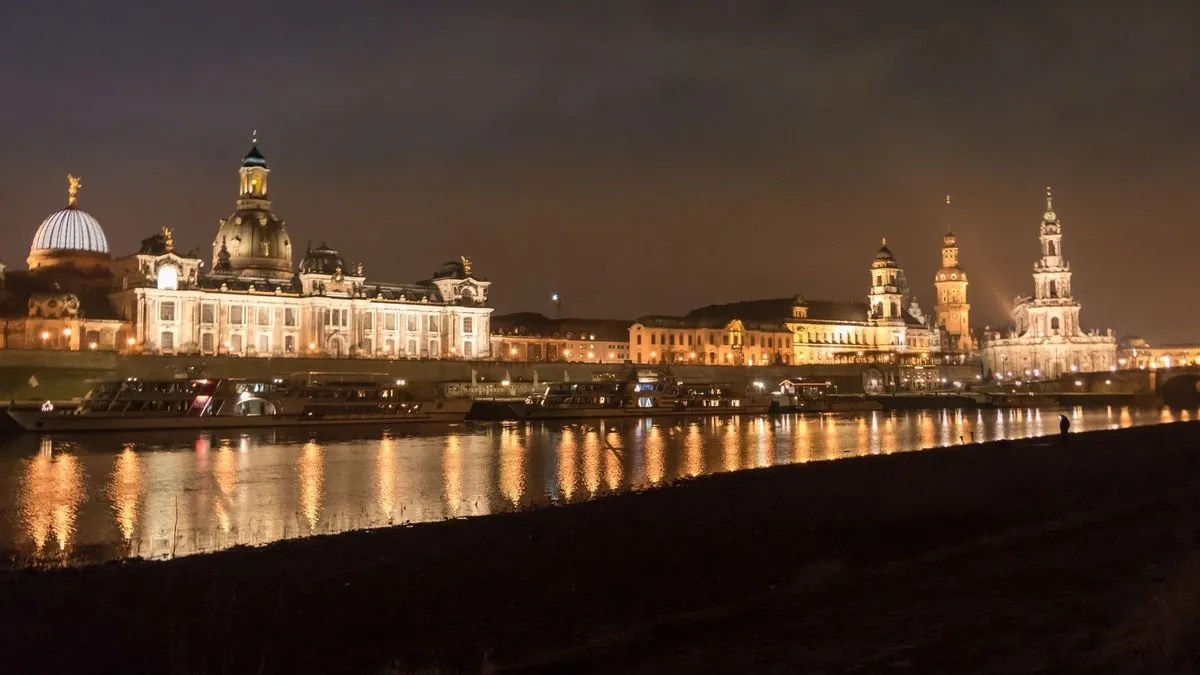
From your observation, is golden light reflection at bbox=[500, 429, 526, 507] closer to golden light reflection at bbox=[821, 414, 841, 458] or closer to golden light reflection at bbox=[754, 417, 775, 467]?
golden light reflection at bbox=[754, 417, 775, 467]

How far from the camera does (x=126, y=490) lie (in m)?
35.0

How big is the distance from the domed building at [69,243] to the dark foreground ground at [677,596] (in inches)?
4540

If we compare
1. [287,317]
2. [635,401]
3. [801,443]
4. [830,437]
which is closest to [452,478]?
[801,443]

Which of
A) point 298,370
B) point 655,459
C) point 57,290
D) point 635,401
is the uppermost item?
point 57,290

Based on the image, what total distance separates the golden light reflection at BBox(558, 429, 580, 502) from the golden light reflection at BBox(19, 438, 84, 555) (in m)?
13.6

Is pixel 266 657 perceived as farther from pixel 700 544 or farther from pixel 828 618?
pixel 700 544

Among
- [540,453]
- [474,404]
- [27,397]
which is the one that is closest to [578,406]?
[474,404]

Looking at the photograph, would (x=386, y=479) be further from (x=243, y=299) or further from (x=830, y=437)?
(x=243, y=299)

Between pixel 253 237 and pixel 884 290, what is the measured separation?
113206 mm

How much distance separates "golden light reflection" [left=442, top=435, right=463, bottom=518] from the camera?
3000 cm

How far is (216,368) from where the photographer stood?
4058 inches

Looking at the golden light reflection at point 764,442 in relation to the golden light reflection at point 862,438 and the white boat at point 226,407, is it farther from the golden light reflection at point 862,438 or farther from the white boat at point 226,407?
the white boat at point 226,407

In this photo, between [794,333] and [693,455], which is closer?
[693,455]

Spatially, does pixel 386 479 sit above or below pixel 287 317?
below
